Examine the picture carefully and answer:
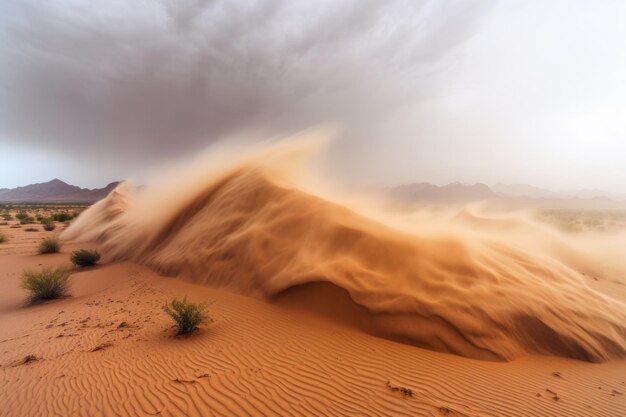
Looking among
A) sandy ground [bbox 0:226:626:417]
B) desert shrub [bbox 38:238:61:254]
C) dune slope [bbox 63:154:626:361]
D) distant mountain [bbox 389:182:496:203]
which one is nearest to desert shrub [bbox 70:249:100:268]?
dune slope [bbox 63:154:626:361]

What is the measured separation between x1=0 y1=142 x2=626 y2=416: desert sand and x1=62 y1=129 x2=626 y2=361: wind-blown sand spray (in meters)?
0.04

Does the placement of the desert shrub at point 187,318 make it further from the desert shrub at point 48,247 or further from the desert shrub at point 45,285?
the desert shrub at point 48,247

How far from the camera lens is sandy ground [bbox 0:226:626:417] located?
3.91 meters

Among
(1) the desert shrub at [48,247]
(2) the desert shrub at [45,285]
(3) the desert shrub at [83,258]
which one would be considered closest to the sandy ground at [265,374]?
(2) the desert shrub at [45,285]

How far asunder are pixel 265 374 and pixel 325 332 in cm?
160

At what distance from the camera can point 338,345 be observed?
17.7ft

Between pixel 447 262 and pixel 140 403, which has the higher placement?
pixel 447 262

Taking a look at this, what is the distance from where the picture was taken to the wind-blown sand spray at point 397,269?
212 inches

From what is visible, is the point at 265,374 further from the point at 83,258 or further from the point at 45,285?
the point at 83,258

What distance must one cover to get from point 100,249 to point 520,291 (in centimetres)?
1815

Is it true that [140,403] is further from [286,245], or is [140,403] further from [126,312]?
[286,245]

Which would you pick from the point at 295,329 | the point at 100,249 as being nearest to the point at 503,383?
the point at 295,329

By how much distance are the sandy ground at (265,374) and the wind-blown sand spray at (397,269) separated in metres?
0.46

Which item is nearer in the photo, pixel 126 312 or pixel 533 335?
pixel 533 335
